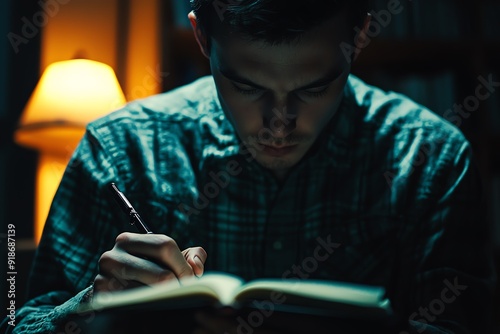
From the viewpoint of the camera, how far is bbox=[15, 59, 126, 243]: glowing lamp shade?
5.57ft

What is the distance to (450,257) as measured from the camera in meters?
0.94

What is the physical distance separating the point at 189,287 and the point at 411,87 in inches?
69.9

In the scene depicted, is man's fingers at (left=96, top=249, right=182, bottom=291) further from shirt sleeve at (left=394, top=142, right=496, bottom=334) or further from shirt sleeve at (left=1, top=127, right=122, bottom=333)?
shirt sleeve at (left=394, top=142, right=496, bottom=334)

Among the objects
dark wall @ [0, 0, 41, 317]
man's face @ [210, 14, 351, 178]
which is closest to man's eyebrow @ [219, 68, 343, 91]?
man's face @ [210, 14, 351, 178]

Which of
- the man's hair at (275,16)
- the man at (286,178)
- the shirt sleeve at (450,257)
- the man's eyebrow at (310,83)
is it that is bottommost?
the shirt sleeve at (450,257)

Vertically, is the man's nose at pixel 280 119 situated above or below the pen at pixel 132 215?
above

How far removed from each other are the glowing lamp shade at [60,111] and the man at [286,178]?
656mm

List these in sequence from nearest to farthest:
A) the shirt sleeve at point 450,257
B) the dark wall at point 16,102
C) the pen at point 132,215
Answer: the pen at point 132,215 < the shirt sleeve at point 450,257 < the dark wall at point 16,102

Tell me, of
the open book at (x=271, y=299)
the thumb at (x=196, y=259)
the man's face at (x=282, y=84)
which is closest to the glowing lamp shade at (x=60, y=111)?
the man's face at (x=282, y=84)

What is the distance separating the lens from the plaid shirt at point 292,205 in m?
0.96

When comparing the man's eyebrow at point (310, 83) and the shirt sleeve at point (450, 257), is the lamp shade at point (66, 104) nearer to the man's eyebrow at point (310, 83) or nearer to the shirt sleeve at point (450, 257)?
the man's eyebrow at point (310, 83)

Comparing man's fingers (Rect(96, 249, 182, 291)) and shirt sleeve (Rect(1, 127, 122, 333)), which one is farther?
shirt sleeve (Rect(1, 127, 122, 333))

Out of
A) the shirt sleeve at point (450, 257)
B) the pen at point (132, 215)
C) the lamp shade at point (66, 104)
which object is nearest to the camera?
the pen at point (132, 215)

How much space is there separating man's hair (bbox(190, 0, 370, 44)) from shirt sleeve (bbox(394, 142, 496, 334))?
342 mm
